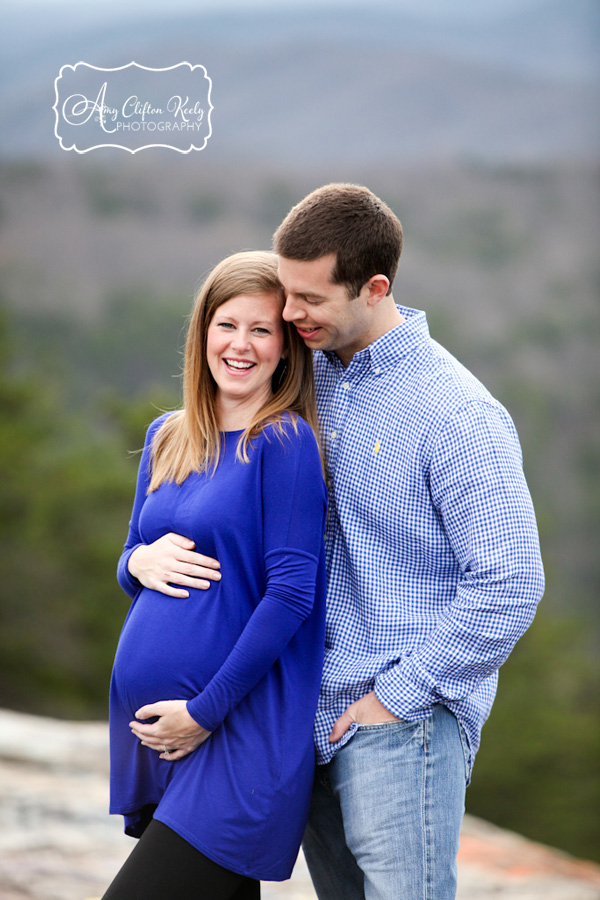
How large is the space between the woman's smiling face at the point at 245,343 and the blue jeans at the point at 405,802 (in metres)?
0.62

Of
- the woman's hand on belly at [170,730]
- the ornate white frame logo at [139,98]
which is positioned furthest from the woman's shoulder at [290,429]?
the ornate white frame logo at [139,98]

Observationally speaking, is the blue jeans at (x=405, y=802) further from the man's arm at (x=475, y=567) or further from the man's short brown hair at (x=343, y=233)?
the man's short brown hair at (x=343, y=233)

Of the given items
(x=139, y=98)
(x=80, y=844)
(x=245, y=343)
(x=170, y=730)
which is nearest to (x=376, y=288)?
(x=245, y=343)

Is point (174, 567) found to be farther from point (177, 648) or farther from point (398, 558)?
point (398, 558)

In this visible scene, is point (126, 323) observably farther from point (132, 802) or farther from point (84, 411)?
point (132, 802)

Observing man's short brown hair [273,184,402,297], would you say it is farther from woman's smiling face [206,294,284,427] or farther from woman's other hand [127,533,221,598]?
woman's other hand [127,533,221,598]

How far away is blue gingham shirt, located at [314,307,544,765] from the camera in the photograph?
4.73 ft

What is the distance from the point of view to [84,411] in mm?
12219

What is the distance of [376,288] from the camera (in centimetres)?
160

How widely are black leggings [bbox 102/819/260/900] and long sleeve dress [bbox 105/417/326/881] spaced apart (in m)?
0.02

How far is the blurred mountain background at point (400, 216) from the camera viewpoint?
35.8ft

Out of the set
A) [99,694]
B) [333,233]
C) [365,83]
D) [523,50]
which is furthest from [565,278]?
[333,233]

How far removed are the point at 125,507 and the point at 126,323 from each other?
3607 millimetres

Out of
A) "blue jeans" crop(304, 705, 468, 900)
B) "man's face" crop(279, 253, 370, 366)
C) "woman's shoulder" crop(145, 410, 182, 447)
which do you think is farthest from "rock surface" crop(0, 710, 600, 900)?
"man's face" crop(279, 253, 370, 366)
